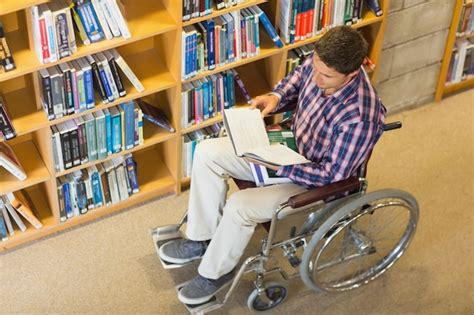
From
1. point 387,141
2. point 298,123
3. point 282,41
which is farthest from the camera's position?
point 387,141

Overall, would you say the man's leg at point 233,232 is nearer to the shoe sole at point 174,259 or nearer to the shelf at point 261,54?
the shoe sole at point 174,259

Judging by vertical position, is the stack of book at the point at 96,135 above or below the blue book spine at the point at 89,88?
below

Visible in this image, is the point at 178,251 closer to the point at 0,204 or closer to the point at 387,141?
the point at 0,204

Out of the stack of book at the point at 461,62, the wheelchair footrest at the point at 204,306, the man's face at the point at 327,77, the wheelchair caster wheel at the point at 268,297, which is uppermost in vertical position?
the man's face at the point at 327,77

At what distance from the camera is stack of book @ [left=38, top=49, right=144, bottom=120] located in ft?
10.4

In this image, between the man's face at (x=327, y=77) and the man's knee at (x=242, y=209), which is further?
the man's knee at (x=242, y=209)

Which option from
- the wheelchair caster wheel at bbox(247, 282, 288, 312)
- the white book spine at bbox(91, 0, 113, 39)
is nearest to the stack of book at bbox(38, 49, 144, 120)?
the white book spine at bbox(91, 0, 113, 39)

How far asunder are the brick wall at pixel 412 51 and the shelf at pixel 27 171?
1760 mm

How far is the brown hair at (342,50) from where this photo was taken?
282cm

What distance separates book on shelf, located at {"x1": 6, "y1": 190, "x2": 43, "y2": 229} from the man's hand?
1121 millimetres

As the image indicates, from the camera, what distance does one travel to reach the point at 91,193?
11.9 ft

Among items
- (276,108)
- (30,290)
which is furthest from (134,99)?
(30,290)

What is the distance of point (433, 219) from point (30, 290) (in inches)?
74.5

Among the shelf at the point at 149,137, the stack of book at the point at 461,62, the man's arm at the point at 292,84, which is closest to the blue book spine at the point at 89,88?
the shelf at the point at 149,137
